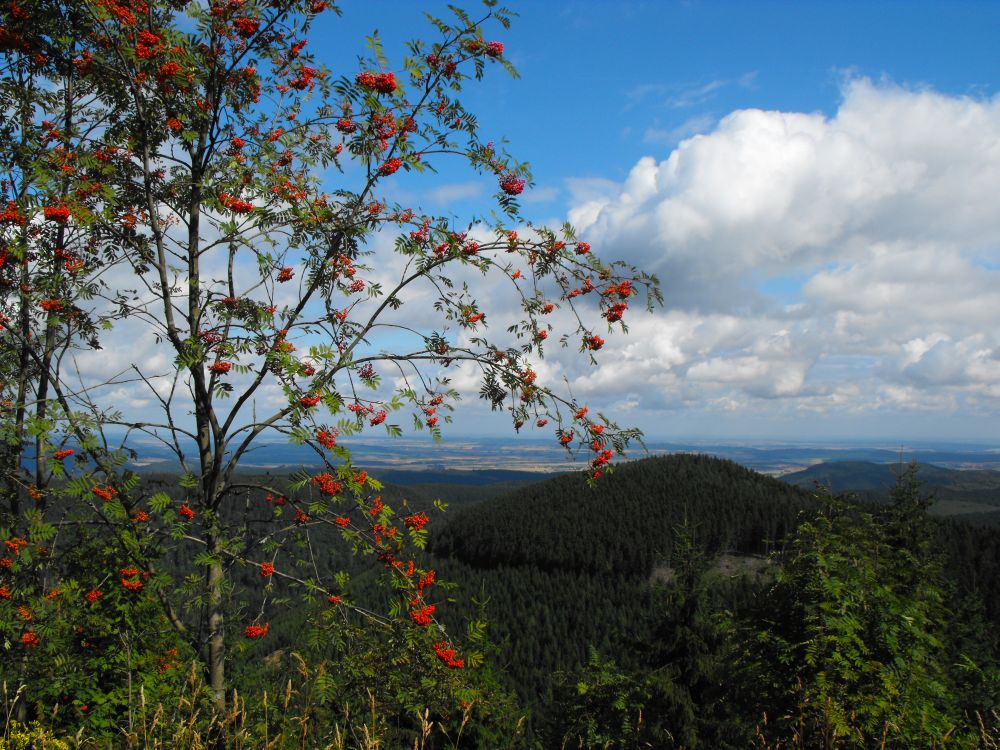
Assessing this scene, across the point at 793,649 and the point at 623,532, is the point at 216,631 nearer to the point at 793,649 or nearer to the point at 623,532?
the point at 793,649

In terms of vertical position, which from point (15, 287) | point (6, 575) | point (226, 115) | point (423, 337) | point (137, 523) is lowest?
point (6, 575)

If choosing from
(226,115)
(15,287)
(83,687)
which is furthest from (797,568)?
(15,287)

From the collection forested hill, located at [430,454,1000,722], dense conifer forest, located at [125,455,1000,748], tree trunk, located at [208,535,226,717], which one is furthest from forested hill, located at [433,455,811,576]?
tree trunk, located at [208,535,226,717]

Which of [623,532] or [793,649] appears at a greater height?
[793,649]

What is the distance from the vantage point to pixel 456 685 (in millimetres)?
5781

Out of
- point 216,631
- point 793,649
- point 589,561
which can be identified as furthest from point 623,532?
point 216,631

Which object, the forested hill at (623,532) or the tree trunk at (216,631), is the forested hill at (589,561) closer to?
the forested hill at (623,532)

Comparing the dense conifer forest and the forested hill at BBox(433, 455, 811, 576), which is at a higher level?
the dense conifer forest

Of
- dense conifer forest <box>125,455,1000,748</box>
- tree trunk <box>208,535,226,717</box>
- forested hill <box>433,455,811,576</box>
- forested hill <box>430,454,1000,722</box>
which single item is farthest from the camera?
forested hill <box>433,455,811,576</box>

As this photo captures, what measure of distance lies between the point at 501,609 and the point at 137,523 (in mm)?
163799

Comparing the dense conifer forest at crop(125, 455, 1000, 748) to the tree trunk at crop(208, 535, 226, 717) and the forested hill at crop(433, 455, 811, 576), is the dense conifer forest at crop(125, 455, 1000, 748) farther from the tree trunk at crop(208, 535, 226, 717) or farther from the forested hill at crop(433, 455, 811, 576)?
the forested hill at crop(433, 455, 811, 576)

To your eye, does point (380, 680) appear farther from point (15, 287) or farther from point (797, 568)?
point (797, 568)

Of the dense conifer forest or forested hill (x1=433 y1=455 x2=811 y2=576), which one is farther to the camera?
forested hill (x1=433 y1=455 x2=811 y2=576)

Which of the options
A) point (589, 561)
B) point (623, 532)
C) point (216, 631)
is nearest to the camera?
point (216, 631)
